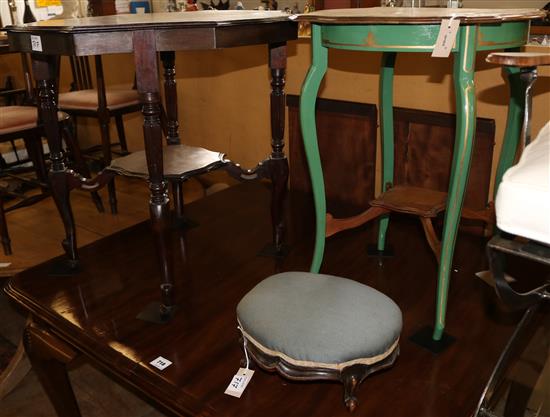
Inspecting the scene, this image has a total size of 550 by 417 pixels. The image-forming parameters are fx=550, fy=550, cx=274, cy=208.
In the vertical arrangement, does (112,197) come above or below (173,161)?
below

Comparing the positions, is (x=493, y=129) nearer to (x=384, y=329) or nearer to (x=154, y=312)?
(x=384, y=329)

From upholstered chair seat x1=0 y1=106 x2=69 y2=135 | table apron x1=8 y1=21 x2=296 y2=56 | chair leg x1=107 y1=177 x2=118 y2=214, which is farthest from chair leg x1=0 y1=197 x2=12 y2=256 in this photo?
table apron x1=8 y1=21 x2=296 y2=56

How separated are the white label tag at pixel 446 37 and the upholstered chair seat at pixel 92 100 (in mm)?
1655

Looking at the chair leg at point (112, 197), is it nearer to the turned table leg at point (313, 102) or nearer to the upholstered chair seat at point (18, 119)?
the upholstered chair seat at point (18, 119)

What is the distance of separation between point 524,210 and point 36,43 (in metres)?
1.09

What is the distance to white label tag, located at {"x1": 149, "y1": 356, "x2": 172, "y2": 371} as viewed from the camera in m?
1.25

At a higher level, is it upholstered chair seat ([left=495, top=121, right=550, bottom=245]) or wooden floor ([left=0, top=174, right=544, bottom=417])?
upholstered chair seat ([left=495, top=121, right=550, bottom=245])

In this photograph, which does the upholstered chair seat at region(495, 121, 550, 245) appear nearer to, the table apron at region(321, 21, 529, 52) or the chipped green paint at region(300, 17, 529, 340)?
the chipped green paint at region(300, 17, 529, 340)

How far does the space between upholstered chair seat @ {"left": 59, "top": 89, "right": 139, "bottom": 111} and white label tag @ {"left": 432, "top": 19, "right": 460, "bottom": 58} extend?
1655 mm

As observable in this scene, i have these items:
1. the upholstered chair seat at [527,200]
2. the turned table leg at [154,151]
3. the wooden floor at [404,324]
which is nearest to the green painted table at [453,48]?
the wooden floor at [404,324]

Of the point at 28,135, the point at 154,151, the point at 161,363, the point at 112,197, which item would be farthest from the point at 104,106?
the point at 161,363

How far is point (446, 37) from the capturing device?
1.07m

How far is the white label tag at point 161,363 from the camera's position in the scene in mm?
1250

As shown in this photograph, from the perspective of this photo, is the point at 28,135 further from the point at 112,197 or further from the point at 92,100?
the point at 112,197
